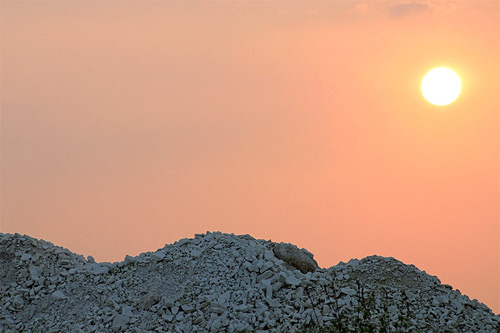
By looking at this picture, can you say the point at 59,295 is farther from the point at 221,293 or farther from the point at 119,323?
the point at 221,293

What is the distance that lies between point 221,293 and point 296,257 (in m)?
2.87

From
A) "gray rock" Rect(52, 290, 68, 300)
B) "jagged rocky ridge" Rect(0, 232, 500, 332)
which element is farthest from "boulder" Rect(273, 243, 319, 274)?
"gray rock" Rect(52, 290, 68, 300)

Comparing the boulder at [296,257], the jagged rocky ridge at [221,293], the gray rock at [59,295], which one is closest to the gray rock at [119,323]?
the jagged rocky ridge at [221,293]

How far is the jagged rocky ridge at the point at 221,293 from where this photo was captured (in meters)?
15.0

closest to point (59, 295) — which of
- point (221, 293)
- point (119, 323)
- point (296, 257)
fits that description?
point (119, 323)

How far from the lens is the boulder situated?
58.5 feet

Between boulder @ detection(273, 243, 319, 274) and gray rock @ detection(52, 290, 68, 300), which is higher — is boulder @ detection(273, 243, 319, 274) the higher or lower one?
the higher one

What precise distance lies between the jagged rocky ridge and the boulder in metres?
0.03

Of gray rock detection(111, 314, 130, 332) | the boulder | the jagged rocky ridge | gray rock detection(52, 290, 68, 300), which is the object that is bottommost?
gray rock detection(111, 314, 130, 332)

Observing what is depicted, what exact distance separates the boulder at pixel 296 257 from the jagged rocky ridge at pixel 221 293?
3 centimetres

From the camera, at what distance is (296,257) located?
1798 centimetres

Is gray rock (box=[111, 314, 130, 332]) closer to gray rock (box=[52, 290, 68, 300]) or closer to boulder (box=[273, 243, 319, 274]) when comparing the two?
gray rock (box=[52, 290, 68, 300])

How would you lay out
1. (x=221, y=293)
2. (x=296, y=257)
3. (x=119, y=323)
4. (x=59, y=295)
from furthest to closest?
(x=296, y=257) → (x=59, y=295) → (x=221, y=293) → (x=119, y=323)

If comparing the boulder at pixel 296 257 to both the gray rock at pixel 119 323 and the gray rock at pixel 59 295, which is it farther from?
the gray rock at pixel 59 295
